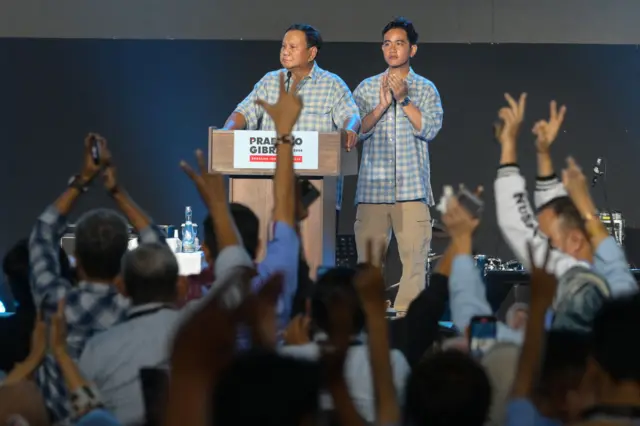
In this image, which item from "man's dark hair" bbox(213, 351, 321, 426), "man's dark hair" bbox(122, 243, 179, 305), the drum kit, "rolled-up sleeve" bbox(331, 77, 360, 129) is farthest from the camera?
the drum kit

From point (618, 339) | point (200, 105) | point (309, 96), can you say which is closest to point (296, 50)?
point (309, 96)

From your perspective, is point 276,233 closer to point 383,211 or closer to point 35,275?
point 35,275

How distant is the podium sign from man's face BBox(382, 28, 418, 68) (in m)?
1.38

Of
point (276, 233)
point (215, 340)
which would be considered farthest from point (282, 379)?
point (276, 233)

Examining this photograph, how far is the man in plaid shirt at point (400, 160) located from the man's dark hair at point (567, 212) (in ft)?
10.1

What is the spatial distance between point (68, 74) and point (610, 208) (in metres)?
4.98

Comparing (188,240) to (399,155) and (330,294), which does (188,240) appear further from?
(330,294)

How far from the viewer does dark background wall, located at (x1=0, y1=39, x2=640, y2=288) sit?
870 centimetres

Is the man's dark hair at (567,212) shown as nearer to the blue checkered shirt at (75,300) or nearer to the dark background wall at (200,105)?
the blue checkered shirt at (75,300)

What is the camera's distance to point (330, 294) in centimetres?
236

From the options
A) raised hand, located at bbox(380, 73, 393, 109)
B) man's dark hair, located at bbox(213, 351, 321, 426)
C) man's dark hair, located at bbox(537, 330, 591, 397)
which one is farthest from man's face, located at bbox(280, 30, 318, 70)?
man's dark hair, located at bbox(213, 351, 321, 426)

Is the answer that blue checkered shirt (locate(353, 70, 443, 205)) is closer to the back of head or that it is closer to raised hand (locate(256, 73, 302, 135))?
raised hand (locate(256, 73, 302, 135))

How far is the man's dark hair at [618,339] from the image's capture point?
188 centimetres

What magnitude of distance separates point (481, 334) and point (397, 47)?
12.7ft
